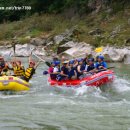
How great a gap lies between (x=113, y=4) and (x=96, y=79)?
1924 centimetres

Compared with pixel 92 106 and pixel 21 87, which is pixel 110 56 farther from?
pixel 92 106

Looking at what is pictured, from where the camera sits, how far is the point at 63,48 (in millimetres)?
24500

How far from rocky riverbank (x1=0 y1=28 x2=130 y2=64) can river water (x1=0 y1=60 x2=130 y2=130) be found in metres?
7.93

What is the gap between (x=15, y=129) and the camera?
25.8 ft

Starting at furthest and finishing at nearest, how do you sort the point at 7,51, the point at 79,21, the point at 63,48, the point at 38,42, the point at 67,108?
the point at 79,21 < the point at 38,42 < the point at 7,51 < the point at 63,48 < the point at 67,108

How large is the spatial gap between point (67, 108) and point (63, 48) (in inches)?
591

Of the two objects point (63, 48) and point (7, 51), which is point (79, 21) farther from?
point (63, 48)

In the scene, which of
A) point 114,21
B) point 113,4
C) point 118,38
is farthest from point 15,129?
point 113,4

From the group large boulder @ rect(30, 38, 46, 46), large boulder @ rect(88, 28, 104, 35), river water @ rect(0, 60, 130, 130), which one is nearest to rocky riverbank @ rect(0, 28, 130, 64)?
large boulder @ rect(30, 38, 46, 46)

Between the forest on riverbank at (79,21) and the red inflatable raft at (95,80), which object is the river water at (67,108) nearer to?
the red inflatable raft at (95,80)

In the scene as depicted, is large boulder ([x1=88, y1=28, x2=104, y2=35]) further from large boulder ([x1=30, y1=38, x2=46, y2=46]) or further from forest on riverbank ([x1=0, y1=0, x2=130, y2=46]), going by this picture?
large boulder ([x1=30, y1=38, x2=46, y2=46])

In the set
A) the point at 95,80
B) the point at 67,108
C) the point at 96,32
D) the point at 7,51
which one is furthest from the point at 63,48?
the point at 67,108

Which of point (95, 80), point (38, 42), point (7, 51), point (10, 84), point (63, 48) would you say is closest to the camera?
point (10, 84)

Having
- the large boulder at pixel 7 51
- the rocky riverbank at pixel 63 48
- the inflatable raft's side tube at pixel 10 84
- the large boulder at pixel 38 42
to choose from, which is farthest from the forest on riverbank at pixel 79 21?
the inflatable raft's side tube at pixel 10 84
